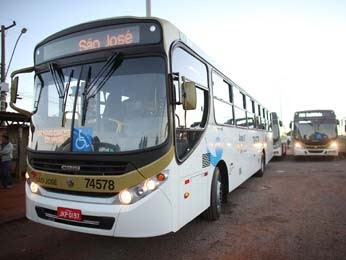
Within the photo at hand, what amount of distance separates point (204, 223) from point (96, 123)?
285 centimetres

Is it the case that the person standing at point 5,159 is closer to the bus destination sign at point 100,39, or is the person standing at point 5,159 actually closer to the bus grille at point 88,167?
the bus destination sign at point 100,39

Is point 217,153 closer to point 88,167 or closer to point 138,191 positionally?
point 138,191

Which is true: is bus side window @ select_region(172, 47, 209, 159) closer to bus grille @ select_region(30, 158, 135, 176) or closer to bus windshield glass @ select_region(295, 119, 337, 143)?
bus grille @ select_region(30, 158, 135, 176)

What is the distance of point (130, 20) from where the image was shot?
385 cm

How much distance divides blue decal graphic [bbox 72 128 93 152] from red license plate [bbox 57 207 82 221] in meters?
0.76

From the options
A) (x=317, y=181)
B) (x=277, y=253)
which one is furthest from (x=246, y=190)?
(x=277, y=253)

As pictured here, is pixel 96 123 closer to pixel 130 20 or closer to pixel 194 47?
pixel 130 20

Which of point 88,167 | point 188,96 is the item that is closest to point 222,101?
point 188,96

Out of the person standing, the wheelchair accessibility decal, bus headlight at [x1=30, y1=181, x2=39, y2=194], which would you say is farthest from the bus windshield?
the person standing

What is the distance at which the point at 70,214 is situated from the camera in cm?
367

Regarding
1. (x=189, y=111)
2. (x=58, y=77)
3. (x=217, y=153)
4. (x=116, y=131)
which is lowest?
(x=217, y=153)

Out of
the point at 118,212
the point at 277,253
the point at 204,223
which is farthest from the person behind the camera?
the point at 204,223

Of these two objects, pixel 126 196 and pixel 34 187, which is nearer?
pixel 126 196

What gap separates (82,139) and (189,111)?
5.06ft
